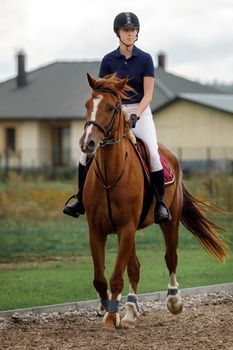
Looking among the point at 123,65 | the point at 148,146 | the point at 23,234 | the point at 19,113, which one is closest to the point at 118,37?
the point at 123,65

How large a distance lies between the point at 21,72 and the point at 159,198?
46.5m

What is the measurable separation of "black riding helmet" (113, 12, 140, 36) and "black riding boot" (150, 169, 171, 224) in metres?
1.59

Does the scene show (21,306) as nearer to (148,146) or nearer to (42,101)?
(148,146)

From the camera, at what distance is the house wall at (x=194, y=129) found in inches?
1694

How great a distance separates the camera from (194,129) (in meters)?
45.9

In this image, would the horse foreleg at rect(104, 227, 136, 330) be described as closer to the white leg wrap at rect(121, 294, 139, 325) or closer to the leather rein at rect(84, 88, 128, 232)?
the leather rein at rect(84, 88, 128, 232)

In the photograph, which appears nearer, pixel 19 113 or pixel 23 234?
pixel 23 234

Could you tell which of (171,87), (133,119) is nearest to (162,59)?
(171,87)

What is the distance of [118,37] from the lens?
10.0 meters

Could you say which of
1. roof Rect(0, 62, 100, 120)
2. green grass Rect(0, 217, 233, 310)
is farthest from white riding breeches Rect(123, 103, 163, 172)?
roof Rect(0, 62, 100, 120)

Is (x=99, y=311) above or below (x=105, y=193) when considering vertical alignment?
below

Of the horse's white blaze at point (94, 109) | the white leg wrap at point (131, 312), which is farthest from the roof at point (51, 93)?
the horse's white blaze at point (94, 109)

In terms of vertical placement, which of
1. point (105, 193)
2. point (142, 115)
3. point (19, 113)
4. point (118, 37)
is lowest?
point (19, 113)

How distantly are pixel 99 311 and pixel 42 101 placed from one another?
43.8 metres
